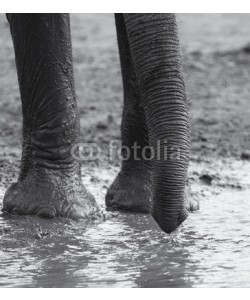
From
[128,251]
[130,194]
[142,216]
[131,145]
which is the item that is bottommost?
[128,251]

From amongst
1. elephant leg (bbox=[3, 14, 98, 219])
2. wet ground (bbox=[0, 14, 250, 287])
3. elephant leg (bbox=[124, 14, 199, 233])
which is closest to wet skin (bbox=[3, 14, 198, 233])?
elephant leg (bbox=[3, 14, 98, 219])

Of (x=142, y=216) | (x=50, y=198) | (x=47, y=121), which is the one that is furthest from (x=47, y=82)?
(x=142, y=216)

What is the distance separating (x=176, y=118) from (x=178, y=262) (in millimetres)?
550

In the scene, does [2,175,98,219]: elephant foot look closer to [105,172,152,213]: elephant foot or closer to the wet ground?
the wet ground

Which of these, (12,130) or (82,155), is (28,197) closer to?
(82,155)

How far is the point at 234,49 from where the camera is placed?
9.82 m

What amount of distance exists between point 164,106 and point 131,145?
1.34 meters

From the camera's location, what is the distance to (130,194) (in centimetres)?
479

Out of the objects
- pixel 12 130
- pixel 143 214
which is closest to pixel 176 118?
pixel 143 214

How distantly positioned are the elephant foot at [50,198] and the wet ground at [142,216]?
0.07m

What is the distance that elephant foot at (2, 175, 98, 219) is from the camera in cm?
452

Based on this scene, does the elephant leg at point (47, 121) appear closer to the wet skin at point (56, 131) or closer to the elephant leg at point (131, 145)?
the wet skin at point (56, 131)

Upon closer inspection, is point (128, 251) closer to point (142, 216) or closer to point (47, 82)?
point (142, 216)

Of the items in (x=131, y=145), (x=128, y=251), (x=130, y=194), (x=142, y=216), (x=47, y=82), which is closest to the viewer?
(x=128, y=251)
